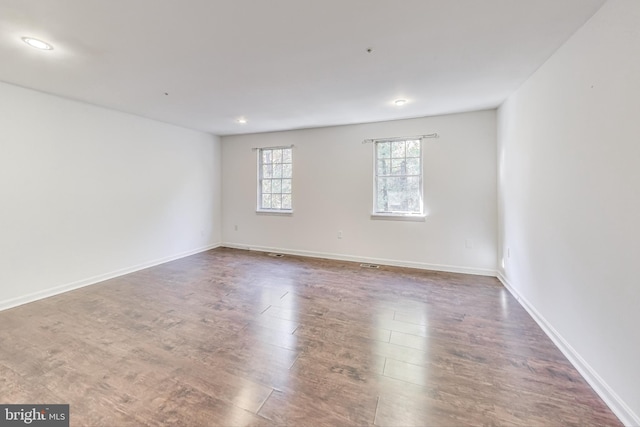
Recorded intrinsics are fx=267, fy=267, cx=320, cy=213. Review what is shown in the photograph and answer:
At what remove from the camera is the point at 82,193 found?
359 cm

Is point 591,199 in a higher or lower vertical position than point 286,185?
lower

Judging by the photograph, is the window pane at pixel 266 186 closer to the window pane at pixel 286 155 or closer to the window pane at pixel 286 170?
the window pane at pixel 286 170

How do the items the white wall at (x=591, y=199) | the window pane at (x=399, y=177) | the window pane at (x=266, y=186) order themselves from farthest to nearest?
the window pane at (x=266, y=186) < the window pane at (x=399, y=177) < the white wall at (x=591, y=199)

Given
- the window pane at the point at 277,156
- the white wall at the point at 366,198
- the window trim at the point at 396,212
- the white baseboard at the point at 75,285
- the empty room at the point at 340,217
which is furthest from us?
the window pane at the point at 277,156

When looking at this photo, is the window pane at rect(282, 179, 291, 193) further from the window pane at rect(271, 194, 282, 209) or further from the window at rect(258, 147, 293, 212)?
the window pane at rect(271, 194, 282, 209)

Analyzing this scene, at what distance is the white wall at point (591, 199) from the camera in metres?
1.47

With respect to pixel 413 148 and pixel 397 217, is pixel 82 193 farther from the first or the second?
pixel 413 148

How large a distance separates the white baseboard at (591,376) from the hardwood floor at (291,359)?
0.05m

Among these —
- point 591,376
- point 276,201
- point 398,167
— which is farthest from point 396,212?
point 591,376

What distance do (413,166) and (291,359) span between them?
3577 mm

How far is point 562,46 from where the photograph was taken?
2.14 meters

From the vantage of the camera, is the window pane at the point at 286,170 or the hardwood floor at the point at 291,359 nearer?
the hardwood floor at the point at 291,359

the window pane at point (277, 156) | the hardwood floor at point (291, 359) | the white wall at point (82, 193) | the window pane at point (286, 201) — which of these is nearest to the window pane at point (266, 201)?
the window pane at point (286, 201)

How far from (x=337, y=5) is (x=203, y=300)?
314 centimetres
